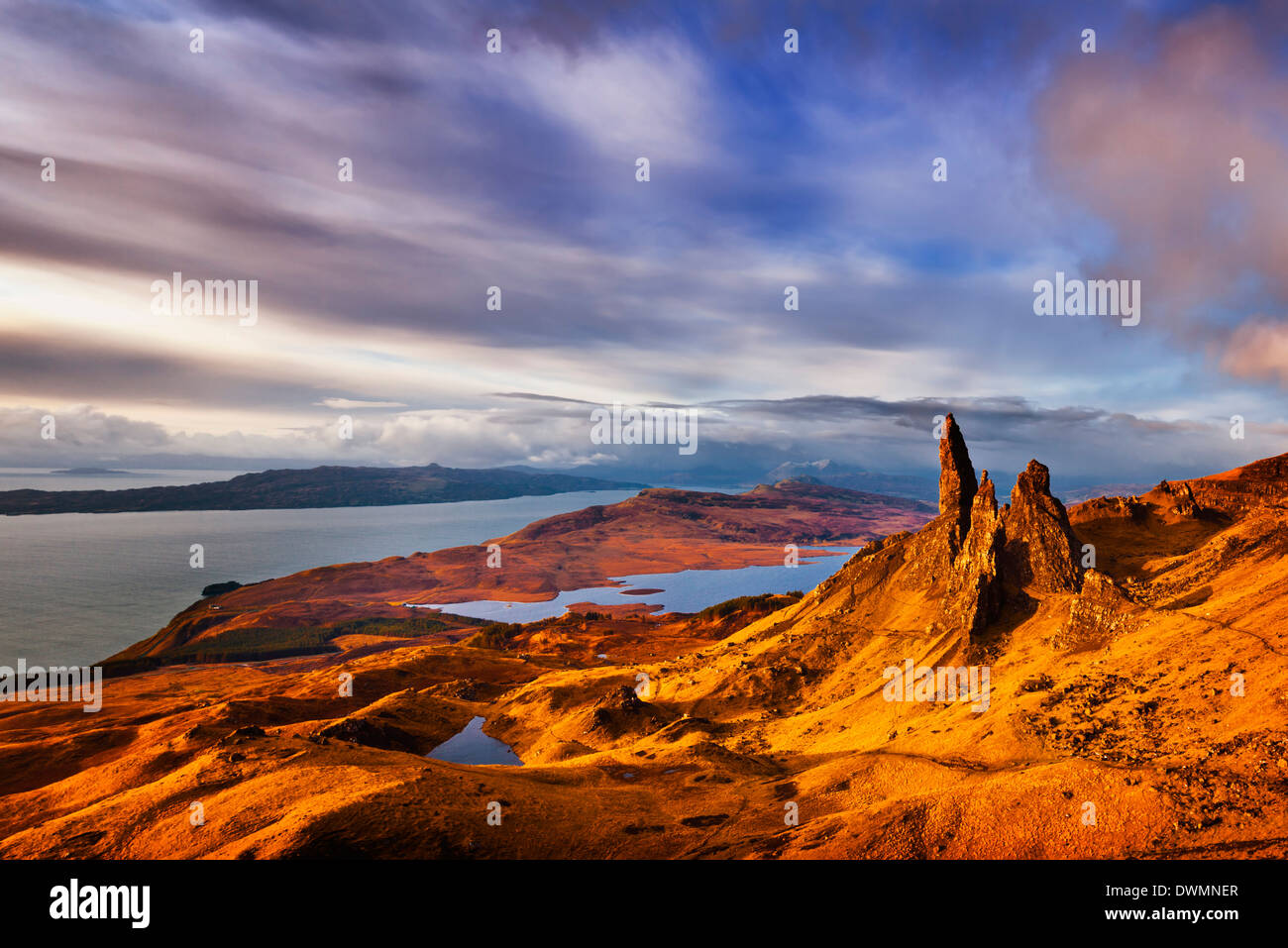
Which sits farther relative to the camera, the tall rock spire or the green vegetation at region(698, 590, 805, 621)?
the green vegetation at region(698, 590, 805, 621)

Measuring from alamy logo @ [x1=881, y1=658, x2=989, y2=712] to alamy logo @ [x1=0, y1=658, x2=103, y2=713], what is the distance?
103280mm

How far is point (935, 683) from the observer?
2109 inches

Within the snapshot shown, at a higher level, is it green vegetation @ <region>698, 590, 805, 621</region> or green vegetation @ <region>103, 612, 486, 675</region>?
green vegetation @ <region>698, 590, 805, 621</region>

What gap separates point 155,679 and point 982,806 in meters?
142

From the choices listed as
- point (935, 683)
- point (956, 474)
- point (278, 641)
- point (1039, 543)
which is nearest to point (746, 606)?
point (956, 474)

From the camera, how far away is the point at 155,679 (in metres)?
114

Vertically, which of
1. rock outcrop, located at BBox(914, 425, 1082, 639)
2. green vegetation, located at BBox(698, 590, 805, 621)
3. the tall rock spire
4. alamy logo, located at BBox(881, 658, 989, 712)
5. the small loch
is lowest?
green vegetation, located at BBox(698, 590, 805, 621)

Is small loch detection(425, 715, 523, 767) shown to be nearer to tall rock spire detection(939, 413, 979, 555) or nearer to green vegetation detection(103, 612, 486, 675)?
tall rock spire detection(939, 413, 979, 555)

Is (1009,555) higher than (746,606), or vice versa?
(1009,555)

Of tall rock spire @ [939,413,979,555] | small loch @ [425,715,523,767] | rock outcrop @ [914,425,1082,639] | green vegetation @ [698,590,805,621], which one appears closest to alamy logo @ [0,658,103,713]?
small loch @ [425,715,523,767]

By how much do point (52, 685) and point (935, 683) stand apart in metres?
153

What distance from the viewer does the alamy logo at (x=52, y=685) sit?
92625 mm

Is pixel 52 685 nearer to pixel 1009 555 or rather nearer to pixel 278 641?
pixel 278 641

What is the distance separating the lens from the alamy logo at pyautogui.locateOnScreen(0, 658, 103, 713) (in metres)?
92.6
